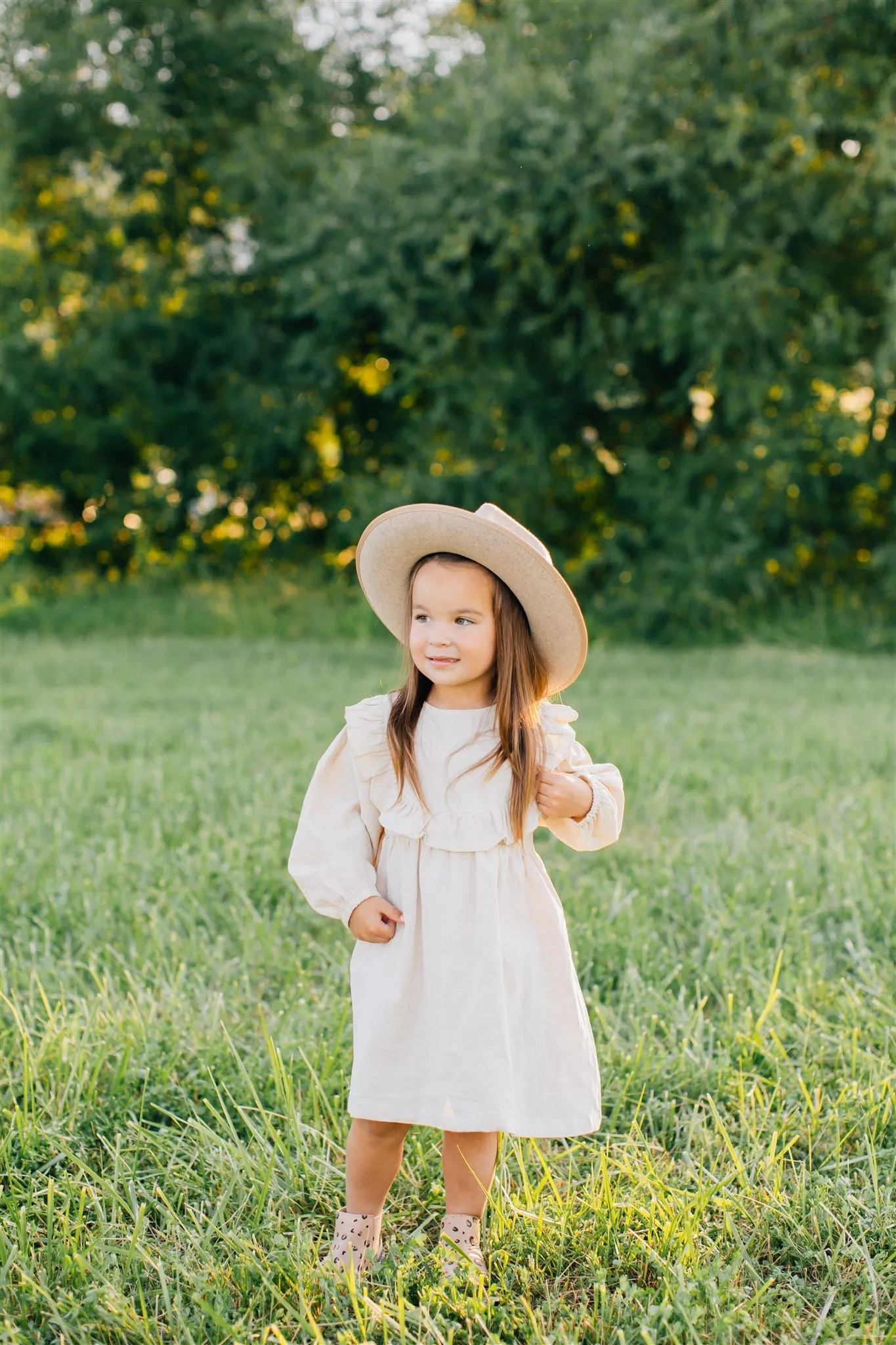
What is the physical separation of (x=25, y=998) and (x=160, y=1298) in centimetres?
111

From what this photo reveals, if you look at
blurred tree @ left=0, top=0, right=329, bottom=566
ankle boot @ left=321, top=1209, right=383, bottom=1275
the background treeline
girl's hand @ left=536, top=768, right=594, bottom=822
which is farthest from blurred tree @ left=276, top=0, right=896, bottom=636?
ankle boot @ left=321, top=1209, right=383, bottom=1275

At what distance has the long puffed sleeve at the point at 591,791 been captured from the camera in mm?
1948

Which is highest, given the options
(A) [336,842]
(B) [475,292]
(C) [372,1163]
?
(B) [475,292]

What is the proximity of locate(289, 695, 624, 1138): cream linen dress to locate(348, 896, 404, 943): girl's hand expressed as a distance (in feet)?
0.06

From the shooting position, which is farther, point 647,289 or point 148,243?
point 148,243

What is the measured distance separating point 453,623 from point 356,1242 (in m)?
1.02

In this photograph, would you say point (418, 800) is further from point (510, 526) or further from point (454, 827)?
point (510, 526)

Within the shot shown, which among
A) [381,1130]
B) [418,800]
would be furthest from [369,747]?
[381,1130]

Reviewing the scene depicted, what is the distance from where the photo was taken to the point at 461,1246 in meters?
1.86

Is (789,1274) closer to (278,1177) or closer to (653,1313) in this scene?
(653,1313)

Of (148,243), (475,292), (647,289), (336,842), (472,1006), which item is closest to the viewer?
(472,1006)

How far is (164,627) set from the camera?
36.1 feet

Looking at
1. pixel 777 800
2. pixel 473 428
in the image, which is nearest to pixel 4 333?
pixel 473 428

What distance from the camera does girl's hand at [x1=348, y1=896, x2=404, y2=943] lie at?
1.86m
